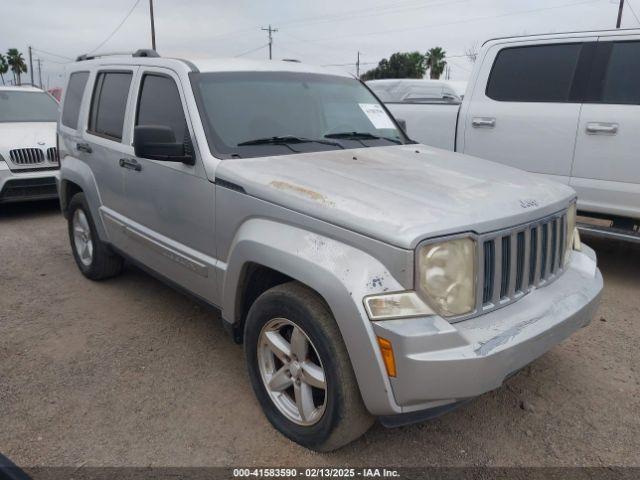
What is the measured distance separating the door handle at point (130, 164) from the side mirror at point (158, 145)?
2.22 feet

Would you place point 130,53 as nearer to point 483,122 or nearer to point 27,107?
point 483,122

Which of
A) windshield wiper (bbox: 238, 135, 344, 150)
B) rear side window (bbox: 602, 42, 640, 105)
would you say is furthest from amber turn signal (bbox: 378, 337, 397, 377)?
rear side window (bbox: 602, 42, 640, 105)

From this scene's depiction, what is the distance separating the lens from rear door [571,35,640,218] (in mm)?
4500

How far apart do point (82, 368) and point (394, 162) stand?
2314 millimetres

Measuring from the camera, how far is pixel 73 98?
16.3ft

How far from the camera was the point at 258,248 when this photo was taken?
2660 mm

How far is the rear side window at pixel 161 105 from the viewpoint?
342 cm

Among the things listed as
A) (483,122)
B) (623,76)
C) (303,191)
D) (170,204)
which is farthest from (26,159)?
(623,76)

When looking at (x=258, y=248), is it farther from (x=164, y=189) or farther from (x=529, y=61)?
(x=529, y=61)

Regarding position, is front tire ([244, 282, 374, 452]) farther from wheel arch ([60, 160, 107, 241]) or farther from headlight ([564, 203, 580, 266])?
wheel arch ([60, 160, 107, 241])

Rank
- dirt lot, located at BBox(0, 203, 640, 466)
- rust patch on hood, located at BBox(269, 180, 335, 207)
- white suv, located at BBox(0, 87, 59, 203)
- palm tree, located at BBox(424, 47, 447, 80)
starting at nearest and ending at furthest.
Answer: rust patch on hood, located at BBox(269, 180, 335, 207) < dirt lot, located at BBox(0, 203, 640, 466) < white suv, located at BBox(0, 87, 59, 203) < palm tree, located at BBox(424, 47, 447, 80)

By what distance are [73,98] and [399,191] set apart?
3.67m

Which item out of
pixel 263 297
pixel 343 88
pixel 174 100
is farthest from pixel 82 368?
pixel 343 88

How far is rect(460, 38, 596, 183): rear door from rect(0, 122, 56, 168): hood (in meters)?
5.72
